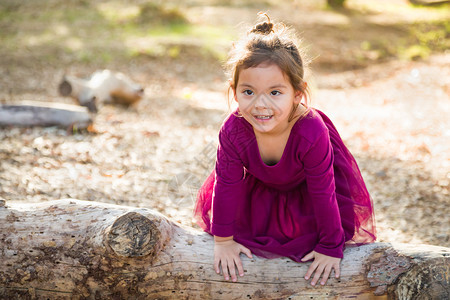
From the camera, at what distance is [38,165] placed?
449 cm

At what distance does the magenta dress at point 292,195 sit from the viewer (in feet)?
8.14

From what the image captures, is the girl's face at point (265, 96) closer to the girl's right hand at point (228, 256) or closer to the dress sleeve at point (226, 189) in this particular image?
the dress sleeve at point (226, 189)

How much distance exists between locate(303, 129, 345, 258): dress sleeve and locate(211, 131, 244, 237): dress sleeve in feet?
1.35

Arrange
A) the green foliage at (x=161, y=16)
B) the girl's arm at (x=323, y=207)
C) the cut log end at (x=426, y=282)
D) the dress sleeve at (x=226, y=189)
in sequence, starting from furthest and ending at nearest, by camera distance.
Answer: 1. the green foliage at (x=161, y=16)
2. the dress sleeve at (x=226, y=189)
3. the girl's arm at (x=323, y=207)
4. the cut log end at (x=426, y=282)

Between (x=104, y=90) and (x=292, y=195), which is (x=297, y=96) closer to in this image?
(x=292, y=195)

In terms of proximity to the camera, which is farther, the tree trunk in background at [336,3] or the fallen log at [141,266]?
the tree trunk in background at [336,3]

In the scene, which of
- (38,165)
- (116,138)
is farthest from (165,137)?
(38,165)

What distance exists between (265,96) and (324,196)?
0.63m

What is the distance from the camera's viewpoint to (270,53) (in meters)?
2.34

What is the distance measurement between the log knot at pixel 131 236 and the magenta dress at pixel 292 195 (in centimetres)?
43

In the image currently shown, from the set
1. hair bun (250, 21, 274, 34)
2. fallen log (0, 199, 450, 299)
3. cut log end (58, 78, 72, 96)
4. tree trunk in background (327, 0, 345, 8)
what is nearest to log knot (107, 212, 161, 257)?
fallen log (0, 199, 450, 299)

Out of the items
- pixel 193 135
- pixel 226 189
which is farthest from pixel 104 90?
pixel 226 189

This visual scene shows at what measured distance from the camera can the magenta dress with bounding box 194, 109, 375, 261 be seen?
8.14ft

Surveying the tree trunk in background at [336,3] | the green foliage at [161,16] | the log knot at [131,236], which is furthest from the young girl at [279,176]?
the tree trunk in background at [336,3]
